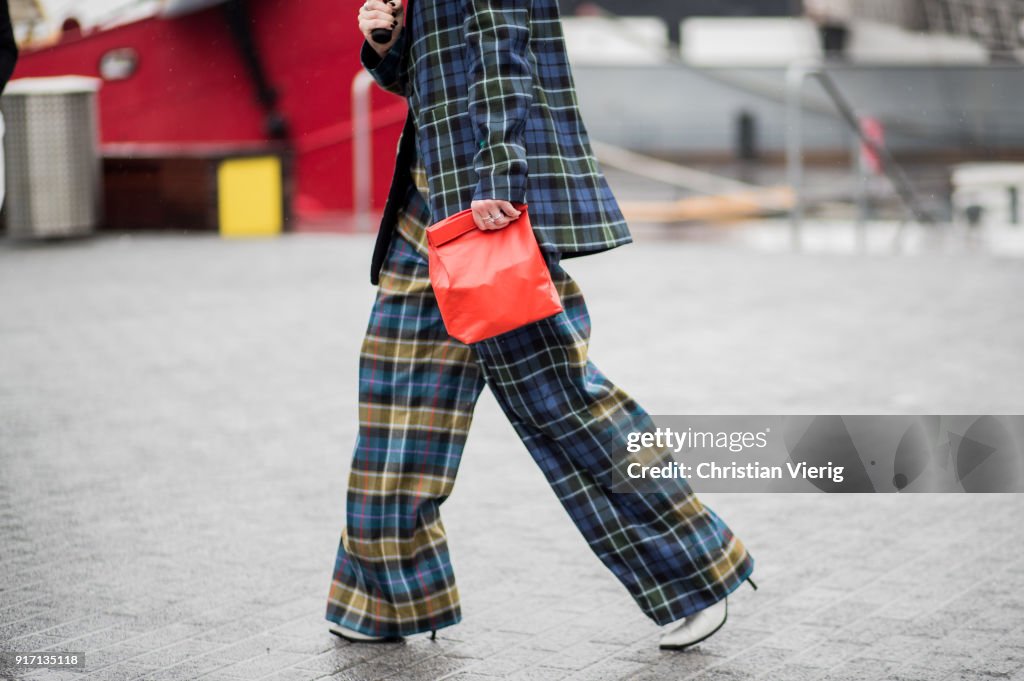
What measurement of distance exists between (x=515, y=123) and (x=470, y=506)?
191cm

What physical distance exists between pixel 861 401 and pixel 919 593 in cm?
240

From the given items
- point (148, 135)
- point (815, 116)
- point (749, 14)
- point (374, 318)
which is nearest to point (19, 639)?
point (374, 318)

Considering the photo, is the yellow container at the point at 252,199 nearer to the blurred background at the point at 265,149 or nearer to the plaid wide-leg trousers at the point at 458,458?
the blurred background at the point at 265,149

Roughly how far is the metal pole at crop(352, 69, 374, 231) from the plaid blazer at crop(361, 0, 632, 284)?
10.9 m

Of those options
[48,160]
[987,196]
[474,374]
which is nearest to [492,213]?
[474,374]

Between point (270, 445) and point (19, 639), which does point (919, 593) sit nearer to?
point (19, 639)

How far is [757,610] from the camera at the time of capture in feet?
11.8

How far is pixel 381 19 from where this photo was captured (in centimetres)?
322

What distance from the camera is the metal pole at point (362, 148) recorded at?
46.2 feet

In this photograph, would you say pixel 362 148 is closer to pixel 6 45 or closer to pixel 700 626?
pixel 6 45

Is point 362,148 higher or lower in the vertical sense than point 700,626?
higher
